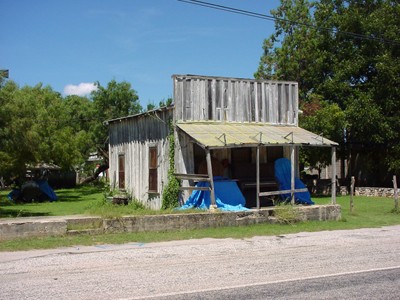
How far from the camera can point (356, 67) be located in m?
30.8

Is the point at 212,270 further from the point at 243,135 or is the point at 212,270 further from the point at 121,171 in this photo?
the point at 121,171

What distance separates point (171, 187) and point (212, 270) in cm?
899

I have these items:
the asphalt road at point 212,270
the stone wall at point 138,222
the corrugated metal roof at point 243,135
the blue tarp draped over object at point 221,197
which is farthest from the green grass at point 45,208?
the asphalt road at point 212,270

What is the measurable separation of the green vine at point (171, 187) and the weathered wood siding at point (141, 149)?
464 millimetres

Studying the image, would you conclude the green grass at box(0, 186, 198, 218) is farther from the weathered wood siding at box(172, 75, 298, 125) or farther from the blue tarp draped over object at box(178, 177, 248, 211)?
the weathered wood siding at box(172, 75, 298, 125)

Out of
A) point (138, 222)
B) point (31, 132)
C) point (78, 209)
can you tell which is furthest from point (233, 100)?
point (78, 209)

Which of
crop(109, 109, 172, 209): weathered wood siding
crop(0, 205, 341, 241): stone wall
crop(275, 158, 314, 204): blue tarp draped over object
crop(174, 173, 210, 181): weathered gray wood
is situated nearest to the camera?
crop(0, 205, 341, 241): stone wall

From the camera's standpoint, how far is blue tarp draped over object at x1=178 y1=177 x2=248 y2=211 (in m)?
16.6

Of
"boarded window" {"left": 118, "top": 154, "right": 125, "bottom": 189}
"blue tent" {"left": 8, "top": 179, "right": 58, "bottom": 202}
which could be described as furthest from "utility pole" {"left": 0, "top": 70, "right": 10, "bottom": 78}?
"blue tent" {"left": 8, "top": 179, "right": 58, "bottom": 202}

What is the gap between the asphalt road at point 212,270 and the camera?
7.29 metres

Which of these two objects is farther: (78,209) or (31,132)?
(78,209)

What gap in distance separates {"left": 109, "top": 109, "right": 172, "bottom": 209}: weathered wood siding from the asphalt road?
655 centimetres

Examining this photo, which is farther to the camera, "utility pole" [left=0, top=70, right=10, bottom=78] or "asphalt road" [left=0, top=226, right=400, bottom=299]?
"utility pole" [left=0, top=70, right=10, bottom=78]

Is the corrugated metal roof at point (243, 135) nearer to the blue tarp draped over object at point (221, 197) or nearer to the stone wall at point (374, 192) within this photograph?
the blue tarp draped over object at point (221, 197)
